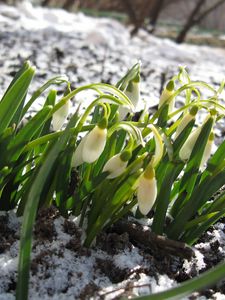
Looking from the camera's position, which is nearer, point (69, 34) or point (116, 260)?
point (116, 260)

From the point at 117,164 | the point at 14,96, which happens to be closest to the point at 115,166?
the point at 117,164

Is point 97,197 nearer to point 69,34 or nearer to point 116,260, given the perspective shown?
point 116,260

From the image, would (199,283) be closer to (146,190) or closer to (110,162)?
(146,190)

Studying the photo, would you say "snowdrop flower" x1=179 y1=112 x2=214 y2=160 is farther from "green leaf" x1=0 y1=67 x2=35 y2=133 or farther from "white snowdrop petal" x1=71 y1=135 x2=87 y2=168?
"green leaf" x1=0 y1=67 x2=35 y2=133

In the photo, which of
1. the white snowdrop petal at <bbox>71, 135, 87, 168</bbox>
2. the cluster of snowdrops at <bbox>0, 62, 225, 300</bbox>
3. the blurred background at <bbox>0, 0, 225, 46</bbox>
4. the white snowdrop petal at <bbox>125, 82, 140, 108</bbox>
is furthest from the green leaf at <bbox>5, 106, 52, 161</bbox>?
the blurred background at <bbox>0, 0, 225, 46</bbox>

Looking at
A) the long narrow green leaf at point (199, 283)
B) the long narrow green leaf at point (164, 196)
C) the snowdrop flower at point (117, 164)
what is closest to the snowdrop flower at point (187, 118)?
the long narrow green leaf at point (164, 196)

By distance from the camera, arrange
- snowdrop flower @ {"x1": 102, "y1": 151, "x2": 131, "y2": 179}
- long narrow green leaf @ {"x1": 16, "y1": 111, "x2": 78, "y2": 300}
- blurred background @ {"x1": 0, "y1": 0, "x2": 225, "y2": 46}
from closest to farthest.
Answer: long narrow green leaf @ {"x1": 16, "y1": 111, "x2": 78, "y2": 300} < snowdrop flower @ {"x1": 102, "y1": 151, "x2": 131, "y2": 179} < blurred background @ {"x1": 0, "y1": 0, "x2": 225, "y2": 46}

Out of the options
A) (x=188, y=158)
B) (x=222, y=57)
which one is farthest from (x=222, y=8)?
(x=188, y=158)
